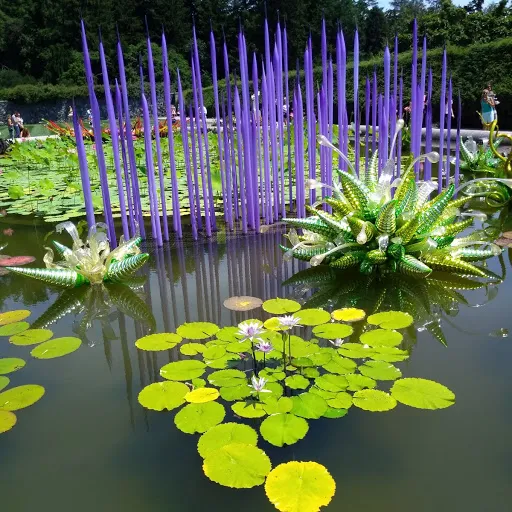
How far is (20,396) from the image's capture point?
164cm

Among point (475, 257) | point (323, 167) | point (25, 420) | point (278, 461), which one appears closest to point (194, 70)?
point (323, 167)

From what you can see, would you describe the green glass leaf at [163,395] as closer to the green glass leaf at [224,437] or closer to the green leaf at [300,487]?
the green glass leaf at [224,437]

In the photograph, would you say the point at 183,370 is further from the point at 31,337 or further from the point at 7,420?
the point at 31,337

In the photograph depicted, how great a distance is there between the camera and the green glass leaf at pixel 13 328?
6.96ft

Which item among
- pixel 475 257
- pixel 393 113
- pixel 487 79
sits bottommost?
pixel 475 257

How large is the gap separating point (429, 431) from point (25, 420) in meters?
1.16

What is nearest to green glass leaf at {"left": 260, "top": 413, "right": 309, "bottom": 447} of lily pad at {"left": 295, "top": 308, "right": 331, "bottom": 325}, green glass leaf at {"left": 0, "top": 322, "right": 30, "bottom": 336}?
lily pad at {"left": 295, "top": 308, "right": 331, "bottom": 325}

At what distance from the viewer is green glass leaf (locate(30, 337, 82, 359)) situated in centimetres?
192

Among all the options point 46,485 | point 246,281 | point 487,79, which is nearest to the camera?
point 46,485

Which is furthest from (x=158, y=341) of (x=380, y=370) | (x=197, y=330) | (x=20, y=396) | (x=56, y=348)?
(x=380, y=370)

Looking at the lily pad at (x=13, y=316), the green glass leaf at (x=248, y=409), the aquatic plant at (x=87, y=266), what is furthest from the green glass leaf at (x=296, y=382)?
the lily pad at (x=13, y=316)

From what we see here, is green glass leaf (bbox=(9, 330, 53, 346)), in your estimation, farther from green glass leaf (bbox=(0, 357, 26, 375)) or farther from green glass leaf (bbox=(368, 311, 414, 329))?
green glass leaf (bbox=(368, 311, 414, 329))

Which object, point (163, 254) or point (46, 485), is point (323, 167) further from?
point (46, 485)

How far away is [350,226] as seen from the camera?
250 centimetres
